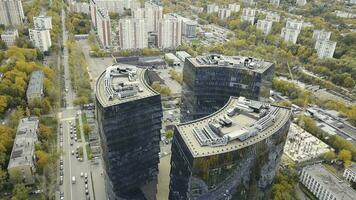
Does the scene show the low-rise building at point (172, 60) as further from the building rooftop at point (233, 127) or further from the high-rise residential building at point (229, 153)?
the high-rise residential building at point (229, 153)

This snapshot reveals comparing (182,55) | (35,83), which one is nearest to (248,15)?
(182,55)

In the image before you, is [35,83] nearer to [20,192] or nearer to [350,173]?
[20,192]

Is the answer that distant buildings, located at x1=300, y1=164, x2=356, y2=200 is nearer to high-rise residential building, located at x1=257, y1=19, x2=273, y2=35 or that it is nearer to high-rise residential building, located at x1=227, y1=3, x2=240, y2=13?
high-rise residential building, located at x1=257, y1=19, x2=273, y2=35

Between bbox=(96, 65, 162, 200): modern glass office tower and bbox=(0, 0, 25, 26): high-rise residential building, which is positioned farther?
bbox=(0, 0, 25, 26): high-rise residential building

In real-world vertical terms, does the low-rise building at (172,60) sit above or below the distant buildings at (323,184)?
above

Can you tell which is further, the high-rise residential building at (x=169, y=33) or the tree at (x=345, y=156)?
the high-rise residential building at (x=169, y=33)

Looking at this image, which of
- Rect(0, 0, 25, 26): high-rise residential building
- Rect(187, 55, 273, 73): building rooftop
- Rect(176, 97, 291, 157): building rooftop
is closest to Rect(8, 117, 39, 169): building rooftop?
Rect(176, 97, 291, 157): building rooftop

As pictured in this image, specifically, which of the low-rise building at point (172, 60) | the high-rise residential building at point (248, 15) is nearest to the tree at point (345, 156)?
the low-rise building at point (172, 60)
